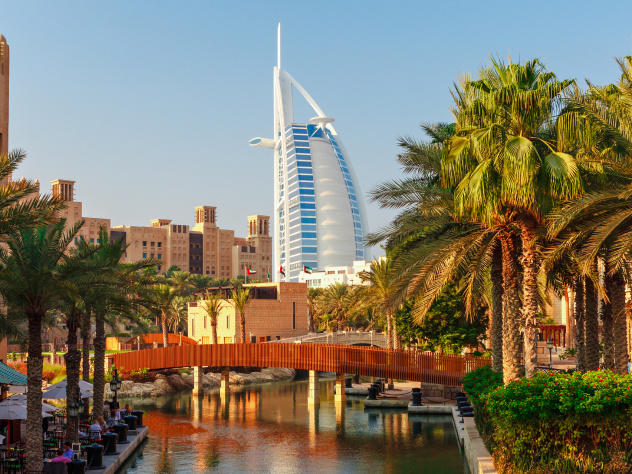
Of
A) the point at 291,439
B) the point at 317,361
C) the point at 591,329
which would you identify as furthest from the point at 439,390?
the point at 591,329

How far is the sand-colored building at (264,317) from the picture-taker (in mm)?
75688

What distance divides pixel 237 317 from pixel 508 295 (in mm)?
57001

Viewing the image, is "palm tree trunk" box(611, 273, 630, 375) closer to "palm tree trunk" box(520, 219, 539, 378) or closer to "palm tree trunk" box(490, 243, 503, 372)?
"palm tree trunk" box(520, 219, 539, 378)

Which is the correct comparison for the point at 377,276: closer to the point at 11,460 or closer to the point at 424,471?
the point at 424,471

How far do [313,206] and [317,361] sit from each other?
13765 cm

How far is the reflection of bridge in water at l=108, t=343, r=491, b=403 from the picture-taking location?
38000 millimetres

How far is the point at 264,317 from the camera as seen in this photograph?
76562 millimetres

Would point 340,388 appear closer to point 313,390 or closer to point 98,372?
point 313,390

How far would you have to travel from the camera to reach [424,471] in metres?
24.4

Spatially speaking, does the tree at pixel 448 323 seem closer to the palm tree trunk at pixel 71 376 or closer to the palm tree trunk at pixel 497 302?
the palm tree trunk at pixel 497 302

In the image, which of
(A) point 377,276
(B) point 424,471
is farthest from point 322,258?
(B) point 424,471

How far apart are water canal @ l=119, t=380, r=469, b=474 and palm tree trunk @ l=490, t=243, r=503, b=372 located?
406cm

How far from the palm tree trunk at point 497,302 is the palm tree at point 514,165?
8.94ft

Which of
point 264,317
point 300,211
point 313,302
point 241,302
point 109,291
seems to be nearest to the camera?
point 109,291
